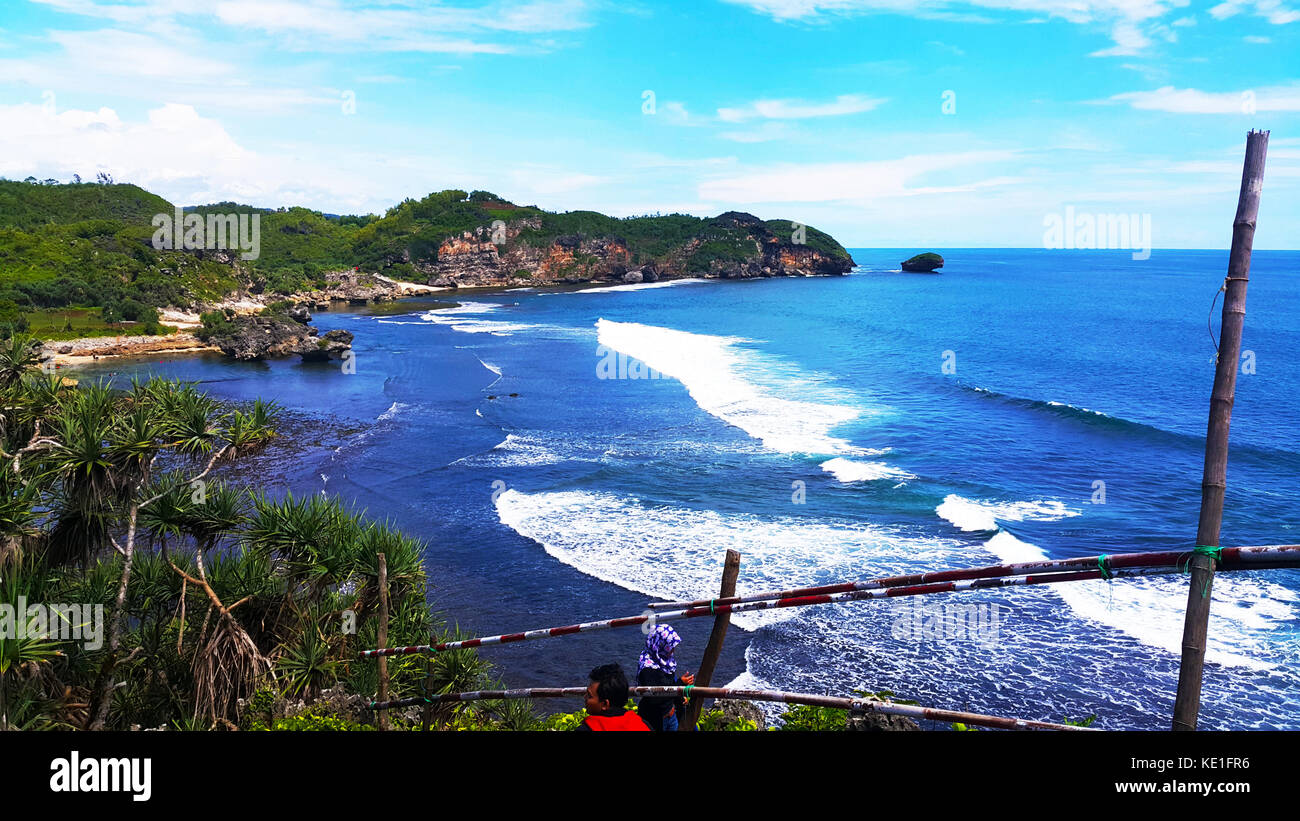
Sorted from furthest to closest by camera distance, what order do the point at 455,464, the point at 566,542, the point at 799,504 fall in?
1. the point at 455,464
2. the point at 799,504
3. the point at 566,542

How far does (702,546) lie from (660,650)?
1128 centimetres

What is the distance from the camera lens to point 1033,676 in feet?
43.1

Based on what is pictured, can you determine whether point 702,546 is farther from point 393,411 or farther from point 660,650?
point 393,411

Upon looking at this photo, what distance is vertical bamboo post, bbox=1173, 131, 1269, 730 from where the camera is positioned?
15.3 ft

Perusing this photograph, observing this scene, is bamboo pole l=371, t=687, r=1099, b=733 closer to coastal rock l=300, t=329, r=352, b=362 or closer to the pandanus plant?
the pandanus plant

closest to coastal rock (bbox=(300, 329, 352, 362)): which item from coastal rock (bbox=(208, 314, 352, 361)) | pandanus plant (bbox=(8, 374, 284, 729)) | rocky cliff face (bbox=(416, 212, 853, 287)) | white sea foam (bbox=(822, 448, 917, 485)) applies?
coastal rock (bbox=(208, 314, 352, 361))

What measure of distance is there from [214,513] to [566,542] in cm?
1022

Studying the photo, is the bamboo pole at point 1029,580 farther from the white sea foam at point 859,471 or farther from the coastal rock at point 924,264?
the coastal rock at point 924,264

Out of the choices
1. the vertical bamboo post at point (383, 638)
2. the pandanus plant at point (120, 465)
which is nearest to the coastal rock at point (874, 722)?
the vertical bamboo post at point (383, 638)

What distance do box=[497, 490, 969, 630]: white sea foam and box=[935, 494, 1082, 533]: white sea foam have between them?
5.86 feet
